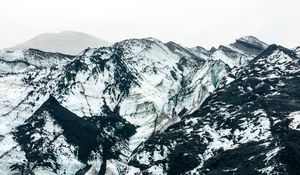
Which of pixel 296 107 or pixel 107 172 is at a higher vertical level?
pixel 296 107

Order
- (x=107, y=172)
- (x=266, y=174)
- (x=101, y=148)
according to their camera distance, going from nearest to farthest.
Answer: (x=266, y=174)
(x=107, y=172)
(x=101, y=148)

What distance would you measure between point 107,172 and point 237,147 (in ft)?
115

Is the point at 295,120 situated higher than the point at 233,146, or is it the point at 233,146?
the point at 295,120

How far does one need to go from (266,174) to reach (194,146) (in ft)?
96.1

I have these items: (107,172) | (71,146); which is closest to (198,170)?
(107,172)

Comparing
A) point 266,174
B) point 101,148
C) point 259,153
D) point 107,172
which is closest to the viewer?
point 266,174

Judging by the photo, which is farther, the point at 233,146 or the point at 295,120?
the point at 295,120

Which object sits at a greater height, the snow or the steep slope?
the snow

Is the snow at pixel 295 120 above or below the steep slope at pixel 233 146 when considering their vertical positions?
above

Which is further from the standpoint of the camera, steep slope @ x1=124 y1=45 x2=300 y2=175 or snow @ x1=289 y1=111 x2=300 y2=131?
snow @ x1=289 y1=111 x2=300 y2=131

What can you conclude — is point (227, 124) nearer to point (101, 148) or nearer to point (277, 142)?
point (277, 142)

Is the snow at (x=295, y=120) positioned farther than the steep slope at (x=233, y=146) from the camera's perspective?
Yes

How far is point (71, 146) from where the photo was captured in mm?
196500

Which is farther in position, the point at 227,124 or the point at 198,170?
the point at 227,124
